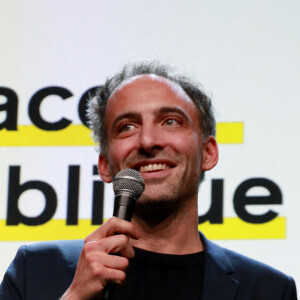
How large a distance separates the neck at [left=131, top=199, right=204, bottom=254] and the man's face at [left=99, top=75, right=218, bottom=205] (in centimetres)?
9

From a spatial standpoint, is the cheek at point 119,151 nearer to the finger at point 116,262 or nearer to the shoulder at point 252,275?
the shoulder at point 252,275

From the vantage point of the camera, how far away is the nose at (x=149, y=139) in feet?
7.14

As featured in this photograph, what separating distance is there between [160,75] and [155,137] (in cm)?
33

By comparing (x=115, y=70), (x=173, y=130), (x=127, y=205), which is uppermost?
(x=115, y=70)

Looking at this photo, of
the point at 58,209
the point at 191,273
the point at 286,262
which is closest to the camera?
the point at 191,273

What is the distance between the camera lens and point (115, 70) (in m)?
2.99

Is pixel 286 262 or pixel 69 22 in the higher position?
pixel 69 22


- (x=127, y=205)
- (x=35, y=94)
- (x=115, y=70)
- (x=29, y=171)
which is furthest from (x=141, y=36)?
(x=127, y=205)

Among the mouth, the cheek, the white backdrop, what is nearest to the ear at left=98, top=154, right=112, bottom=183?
the cheek

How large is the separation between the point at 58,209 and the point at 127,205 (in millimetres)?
1231

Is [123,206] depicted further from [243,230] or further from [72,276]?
[243,230]

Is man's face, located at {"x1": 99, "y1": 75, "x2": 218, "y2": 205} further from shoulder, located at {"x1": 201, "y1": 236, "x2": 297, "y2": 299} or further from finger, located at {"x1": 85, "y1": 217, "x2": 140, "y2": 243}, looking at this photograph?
finger, located at {"x1": 85, "y1": 217, "x2": 140, "y2": 243}

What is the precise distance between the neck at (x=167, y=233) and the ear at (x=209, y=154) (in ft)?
0.66

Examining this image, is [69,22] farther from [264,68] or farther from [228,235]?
[228,235]
